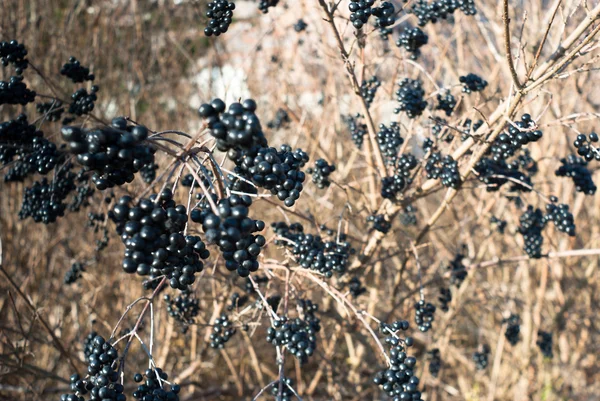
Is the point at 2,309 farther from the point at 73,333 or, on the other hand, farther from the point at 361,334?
the point at 361,334

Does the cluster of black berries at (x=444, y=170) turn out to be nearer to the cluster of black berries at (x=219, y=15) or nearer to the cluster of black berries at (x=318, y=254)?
the cluster of black berries at (x=318, y=254)

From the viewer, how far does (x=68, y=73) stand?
2918 mm

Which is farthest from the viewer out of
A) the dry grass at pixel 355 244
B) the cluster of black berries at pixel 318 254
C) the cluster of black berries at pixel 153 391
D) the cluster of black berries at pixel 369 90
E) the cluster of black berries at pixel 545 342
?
the dry grass at pixel 355 244

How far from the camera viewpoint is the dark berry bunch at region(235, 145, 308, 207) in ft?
5.22

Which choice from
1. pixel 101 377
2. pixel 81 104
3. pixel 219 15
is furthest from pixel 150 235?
pixel 81 104

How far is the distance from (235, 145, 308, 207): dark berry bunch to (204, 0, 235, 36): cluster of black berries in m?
0.90

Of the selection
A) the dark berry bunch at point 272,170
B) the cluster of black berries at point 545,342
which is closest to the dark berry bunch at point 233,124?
the dark berry bunch at point 272,170

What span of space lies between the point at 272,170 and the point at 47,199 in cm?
178

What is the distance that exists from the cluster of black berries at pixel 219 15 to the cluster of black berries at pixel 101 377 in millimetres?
1453

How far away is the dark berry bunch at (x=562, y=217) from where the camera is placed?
2.92m

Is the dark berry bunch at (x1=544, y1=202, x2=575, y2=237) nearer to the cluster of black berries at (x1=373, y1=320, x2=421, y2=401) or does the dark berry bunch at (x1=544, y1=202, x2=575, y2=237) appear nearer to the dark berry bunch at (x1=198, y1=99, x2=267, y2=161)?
the cluster of black berries at (x1=373, y1=320, x2=421, y2=401)

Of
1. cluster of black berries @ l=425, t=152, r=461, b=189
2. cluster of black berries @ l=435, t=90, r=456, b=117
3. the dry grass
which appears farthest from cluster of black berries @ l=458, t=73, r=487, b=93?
the dry grass

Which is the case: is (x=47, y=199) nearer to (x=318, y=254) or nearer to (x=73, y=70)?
(x=73, y=70)

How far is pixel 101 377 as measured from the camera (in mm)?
1710
